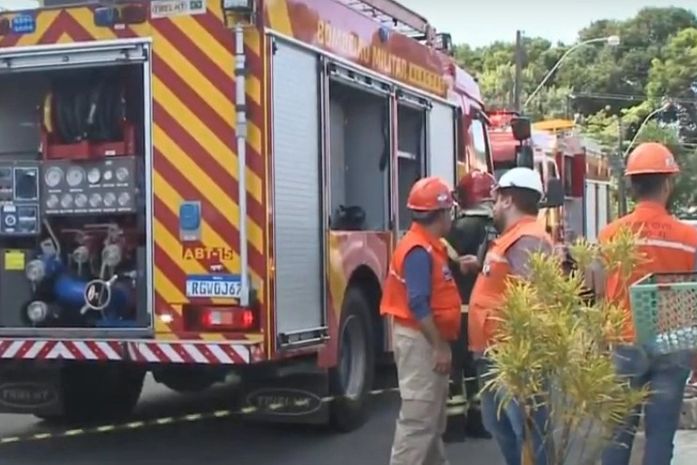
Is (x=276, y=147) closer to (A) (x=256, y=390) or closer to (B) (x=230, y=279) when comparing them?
(B) (x=230, y=279)

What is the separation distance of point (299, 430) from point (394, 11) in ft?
11.9

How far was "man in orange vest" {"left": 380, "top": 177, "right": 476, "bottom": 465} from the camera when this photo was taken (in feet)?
20.4

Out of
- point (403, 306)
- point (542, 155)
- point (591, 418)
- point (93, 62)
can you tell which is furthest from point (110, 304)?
point (542, 155)

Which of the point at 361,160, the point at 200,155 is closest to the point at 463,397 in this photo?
the point at 361,160

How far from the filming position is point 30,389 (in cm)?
805

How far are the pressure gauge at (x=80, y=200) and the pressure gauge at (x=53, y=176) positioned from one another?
0.17 metres

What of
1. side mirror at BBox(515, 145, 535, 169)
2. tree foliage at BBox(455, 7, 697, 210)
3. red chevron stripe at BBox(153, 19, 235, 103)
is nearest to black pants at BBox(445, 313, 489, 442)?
red chevron stripe at BBox(153, 19, 235, 103)

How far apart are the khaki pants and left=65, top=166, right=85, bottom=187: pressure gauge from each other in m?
2.64

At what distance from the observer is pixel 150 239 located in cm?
744

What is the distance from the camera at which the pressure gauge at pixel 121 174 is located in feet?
25.3

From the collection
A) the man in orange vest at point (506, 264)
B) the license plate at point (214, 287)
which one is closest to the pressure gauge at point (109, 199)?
the license plate at point (214, 287)

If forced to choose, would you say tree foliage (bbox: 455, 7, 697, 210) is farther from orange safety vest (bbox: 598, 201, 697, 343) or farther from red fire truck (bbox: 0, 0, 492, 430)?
orange safety vest (bbox: 598, 201, 697, 343)

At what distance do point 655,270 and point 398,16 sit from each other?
5.65 metres

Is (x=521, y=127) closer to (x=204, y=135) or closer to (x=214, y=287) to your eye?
(x=204, y=135)
